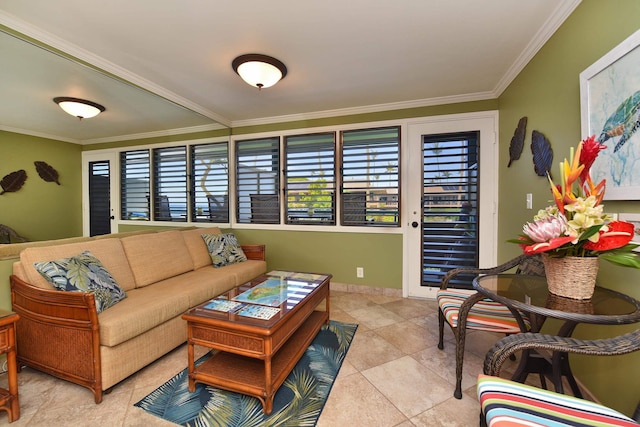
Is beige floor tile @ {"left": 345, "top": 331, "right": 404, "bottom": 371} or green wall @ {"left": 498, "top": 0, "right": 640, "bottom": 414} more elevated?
green wall @ {"left": 498, "top": 0, "right": 640, "bottom": 414}

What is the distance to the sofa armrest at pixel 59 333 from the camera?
1.50 metres

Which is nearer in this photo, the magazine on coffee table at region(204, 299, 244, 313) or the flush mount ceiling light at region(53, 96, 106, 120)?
the magazine on coffee table at region(204, 299, 244, 313)

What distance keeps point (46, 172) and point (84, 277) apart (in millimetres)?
978

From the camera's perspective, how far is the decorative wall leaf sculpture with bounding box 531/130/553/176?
187 centimetres

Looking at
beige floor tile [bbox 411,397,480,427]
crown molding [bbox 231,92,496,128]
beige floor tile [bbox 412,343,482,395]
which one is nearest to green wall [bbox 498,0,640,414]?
crown molding [bbox 231,92,496,128]

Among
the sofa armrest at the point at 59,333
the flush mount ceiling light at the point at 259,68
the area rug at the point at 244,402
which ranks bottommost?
the area rug at the point at 244,402

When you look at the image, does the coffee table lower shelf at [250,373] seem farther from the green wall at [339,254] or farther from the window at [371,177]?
the window at [371,177]

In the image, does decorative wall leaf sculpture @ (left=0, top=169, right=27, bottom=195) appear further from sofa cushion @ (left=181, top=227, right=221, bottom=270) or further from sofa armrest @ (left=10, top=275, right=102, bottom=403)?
sofa cushion @ (left=181, top=227, right=221, bottom=270)

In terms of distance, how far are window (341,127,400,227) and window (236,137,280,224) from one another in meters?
1.01

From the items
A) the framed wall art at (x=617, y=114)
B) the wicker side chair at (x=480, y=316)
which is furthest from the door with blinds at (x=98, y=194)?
the framed wall art at (x=617, y=114)

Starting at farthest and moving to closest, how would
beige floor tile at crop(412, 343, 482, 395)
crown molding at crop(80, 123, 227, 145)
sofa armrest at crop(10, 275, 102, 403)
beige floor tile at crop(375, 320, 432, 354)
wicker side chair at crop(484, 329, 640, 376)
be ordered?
1. crown molding at crop(80, 123, 227, 145)
2. beige floor tile at crop(375, 320, 432, 354)
3. beige floor tile at crop(412, 343, 482, 395)
4. sofa armrest at crop(10, 275, 102, 403)
5. wicker side chair at crop(484, 329, 640, 376)

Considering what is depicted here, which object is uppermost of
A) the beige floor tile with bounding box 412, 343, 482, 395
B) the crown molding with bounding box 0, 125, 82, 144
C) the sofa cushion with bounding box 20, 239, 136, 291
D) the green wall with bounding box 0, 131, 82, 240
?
the crown molding with bounding box 0, 125, 82, 144

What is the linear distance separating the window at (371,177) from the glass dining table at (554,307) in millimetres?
1752

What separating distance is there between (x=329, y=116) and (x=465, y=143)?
67.1 inches
